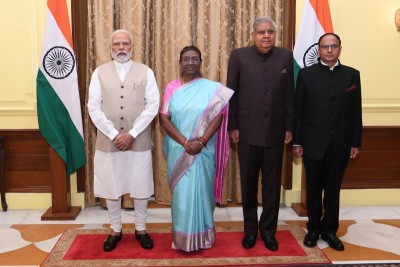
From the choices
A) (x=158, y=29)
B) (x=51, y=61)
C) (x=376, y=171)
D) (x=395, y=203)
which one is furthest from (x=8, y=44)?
(x=395, y=203)

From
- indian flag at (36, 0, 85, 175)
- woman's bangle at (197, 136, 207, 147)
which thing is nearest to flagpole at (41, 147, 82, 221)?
indian flag at (36, 0, 85, 175)

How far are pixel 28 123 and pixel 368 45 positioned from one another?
3.38m

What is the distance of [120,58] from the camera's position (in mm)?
3252

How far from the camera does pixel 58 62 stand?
3883 mm

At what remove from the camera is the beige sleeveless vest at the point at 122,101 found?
324 cm

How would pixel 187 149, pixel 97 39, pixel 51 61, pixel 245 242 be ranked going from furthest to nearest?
pixel 97 39 < pixel 51 61 < pixel 245 242 < pixel 187 149

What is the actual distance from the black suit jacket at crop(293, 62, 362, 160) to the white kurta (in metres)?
1.11

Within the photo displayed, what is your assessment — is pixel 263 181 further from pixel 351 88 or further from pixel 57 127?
pixel 57 127

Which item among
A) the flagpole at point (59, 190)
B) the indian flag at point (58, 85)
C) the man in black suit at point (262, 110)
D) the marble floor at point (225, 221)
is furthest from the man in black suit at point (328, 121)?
the flagpole at point (59, 190)

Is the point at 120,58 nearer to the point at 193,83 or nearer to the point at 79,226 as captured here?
the point at 193,83

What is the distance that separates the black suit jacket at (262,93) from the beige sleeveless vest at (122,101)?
68 centimetres

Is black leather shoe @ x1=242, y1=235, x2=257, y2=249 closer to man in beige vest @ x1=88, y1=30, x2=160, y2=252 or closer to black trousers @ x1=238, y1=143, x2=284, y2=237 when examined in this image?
black trousers @ x1=238, y1=143, x2=284, y2=237

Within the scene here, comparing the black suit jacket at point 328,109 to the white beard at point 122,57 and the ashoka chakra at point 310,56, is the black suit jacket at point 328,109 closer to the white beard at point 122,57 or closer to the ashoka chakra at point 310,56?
the ashoka chakra at point 310,56

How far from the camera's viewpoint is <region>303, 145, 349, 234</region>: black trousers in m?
3.29
